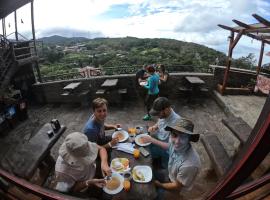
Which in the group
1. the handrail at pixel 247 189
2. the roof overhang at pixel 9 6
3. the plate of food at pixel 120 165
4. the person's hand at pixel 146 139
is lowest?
the plate of food at pixel 120 165

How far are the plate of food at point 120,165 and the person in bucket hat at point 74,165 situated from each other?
1.07 ft

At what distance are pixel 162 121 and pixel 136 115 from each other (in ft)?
11.3

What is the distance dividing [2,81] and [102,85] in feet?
11.6

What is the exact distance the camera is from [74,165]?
2615mm

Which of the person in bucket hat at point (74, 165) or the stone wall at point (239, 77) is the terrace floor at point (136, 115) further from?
the person in bucket hat at point (74, 165)

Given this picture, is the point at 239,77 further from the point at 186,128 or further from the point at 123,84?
the point at 186,128

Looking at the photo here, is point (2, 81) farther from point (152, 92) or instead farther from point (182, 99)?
point (182, 99)

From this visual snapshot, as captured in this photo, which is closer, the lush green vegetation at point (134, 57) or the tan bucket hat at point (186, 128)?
the tan bucket hat at point (186, 128)

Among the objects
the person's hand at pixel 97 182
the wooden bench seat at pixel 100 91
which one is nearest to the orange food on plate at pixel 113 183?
the person's hand at pixel 97 182

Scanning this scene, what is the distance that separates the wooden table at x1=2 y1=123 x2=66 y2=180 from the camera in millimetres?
3217

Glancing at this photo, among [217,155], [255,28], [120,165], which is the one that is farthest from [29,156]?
[255,28]

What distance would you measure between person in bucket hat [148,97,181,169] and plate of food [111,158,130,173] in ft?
2.42

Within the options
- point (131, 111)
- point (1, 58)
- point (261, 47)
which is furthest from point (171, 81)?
point (1, 58)

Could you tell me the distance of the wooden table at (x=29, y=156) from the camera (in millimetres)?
3217
